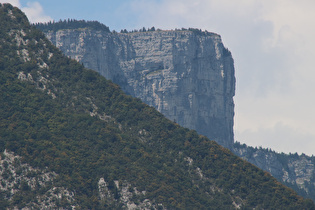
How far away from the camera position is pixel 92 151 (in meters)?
151

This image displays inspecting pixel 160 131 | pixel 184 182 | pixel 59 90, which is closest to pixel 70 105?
pixel 59 90

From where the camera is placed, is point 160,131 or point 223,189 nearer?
point 223,189

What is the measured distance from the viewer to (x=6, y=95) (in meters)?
155

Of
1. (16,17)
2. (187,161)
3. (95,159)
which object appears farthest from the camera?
(16,17)

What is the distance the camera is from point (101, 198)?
5522 inches

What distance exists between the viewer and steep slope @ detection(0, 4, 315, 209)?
5463 inches

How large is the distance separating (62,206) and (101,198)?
8.62 metres

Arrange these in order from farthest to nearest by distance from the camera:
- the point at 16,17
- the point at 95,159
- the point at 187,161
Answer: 1. the point at 16,17
2. the point at 187,161
3. the point at 95,159

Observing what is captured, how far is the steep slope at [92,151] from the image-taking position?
138750mm

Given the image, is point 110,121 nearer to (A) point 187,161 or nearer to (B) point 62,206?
A: (A) point 187,161

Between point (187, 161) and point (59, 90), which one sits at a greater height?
point (59, 90)

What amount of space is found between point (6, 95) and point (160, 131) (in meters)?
29.9

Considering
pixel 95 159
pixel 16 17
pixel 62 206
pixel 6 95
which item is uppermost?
pixel 16 17

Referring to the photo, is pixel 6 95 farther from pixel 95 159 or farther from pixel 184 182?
pixel 184 182
